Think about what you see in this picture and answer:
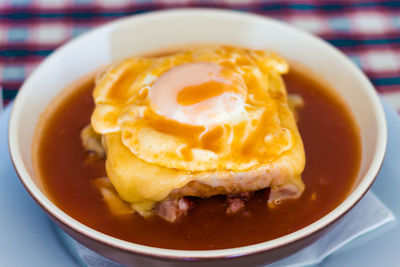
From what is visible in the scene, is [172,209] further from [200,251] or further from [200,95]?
[200,95]

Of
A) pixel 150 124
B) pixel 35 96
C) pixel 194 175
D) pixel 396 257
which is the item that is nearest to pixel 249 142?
pixel 194 175

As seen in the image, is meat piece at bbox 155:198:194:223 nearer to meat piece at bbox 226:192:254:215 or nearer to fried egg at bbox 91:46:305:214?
fried egg at bbox 91:46:305:214

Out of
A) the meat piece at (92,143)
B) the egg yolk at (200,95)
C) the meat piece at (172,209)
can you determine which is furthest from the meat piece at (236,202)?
the meat piece at (92,143)

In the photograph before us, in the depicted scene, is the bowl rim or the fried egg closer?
the bowl rim

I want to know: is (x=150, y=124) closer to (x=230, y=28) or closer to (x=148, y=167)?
(x=148, y=167)

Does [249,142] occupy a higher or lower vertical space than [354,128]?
higher

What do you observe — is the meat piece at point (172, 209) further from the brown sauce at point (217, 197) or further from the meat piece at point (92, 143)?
the meat piece at point (92, 143)

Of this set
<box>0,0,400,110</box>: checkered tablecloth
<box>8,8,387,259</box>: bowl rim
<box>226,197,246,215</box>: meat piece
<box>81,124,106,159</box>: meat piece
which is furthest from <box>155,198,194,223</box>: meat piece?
<box>0,0,400,110</box>: checkered tablecloth
